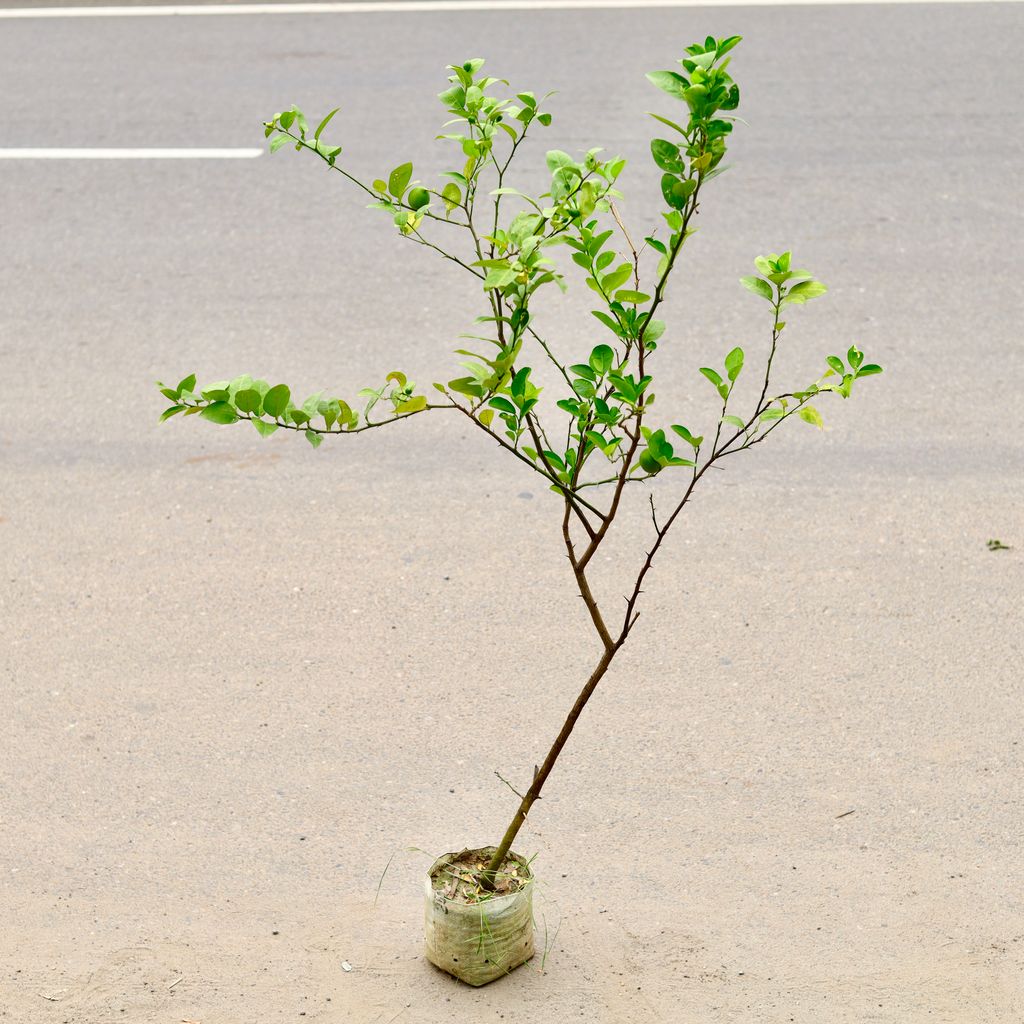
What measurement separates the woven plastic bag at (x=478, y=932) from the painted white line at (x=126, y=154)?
6.05 metres

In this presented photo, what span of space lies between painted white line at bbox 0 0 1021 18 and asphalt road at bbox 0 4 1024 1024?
8.41 feet

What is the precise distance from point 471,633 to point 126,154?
16.7 feet

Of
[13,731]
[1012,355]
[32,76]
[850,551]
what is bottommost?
[13,731]

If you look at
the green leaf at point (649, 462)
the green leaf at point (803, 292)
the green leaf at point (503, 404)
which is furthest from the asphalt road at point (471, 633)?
the green leaf at point (803, 292)

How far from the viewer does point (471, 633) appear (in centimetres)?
484

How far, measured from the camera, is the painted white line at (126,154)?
858cm

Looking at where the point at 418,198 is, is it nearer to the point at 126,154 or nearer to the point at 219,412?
the point at 219,412

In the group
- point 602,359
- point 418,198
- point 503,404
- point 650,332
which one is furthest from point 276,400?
point 650,332

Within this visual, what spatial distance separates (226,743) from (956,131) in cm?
629

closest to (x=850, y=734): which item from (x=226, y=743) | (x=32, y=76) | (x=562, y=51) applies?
(x=226, y=743)

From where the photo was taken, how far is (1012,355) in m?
6.41

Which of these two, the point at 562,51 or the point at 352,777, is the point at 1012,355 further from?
the point at 562,51

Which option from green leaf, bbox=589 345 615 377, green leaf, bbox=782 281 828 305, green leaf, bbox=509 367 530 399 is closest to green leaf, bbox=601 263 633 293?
green leaf, bbox=589 345 615 377

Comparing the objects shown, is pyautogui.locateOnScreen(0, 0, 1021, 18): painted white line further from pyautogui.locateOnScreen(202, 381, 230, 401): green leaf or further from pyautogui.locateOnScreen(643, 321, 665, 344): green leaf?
pyautogui.locateOnScreen(202, 381, 230, 401): green leaf
